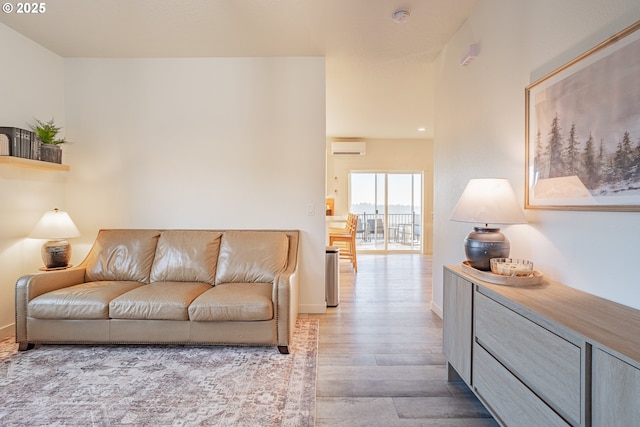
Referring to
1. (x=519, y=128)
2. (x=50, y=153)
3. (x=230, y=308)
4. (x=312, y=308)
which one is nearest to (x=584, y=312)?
(x=519, y=128)

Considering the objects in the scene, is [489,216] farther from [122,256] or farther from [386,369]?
[122,256]

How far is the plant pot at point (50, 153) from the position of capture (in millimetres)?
2809

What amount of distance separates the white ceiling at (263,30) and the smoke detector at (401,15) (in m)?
0.04

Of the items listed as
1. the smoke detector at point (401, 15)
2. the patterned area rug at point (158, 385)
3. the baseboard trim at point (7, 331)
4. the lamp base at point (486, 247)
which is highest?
the smoke detector at point (401, 15)

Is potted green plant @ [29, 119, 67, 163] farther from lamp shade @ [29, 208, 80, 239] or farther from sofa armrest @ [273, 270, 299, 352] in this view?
sofa armrest @ [273, 270, 299, 352]

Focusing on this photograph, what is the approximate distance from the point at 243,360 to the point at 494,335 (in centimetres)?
173

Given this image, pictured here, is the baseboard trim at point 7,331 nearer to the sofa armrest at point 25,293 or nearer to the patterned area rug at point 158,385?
the patterned area rug at point 158,385

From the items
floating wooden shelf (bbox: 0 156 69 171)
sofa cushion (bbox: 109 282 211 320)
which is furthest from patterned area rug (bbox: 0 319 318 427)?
floating wooden shelf (bbox: 0 156 69 171)

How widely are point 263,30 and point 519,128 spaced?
2.23 m

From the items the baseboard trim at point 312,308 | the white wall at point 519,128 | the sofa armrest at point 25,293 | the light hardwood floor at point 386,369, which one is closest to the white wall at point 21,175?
the sofa armrest at point 25,293

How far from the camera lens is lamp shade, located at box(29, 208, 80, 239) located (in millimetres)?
2682

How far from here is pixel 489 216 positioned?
170cm

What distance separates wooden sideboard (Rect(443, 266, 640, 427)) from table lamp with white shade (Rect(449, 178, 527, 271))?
6.1 inches

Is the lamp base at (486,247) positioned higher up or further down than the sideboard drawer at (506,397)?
higher up
